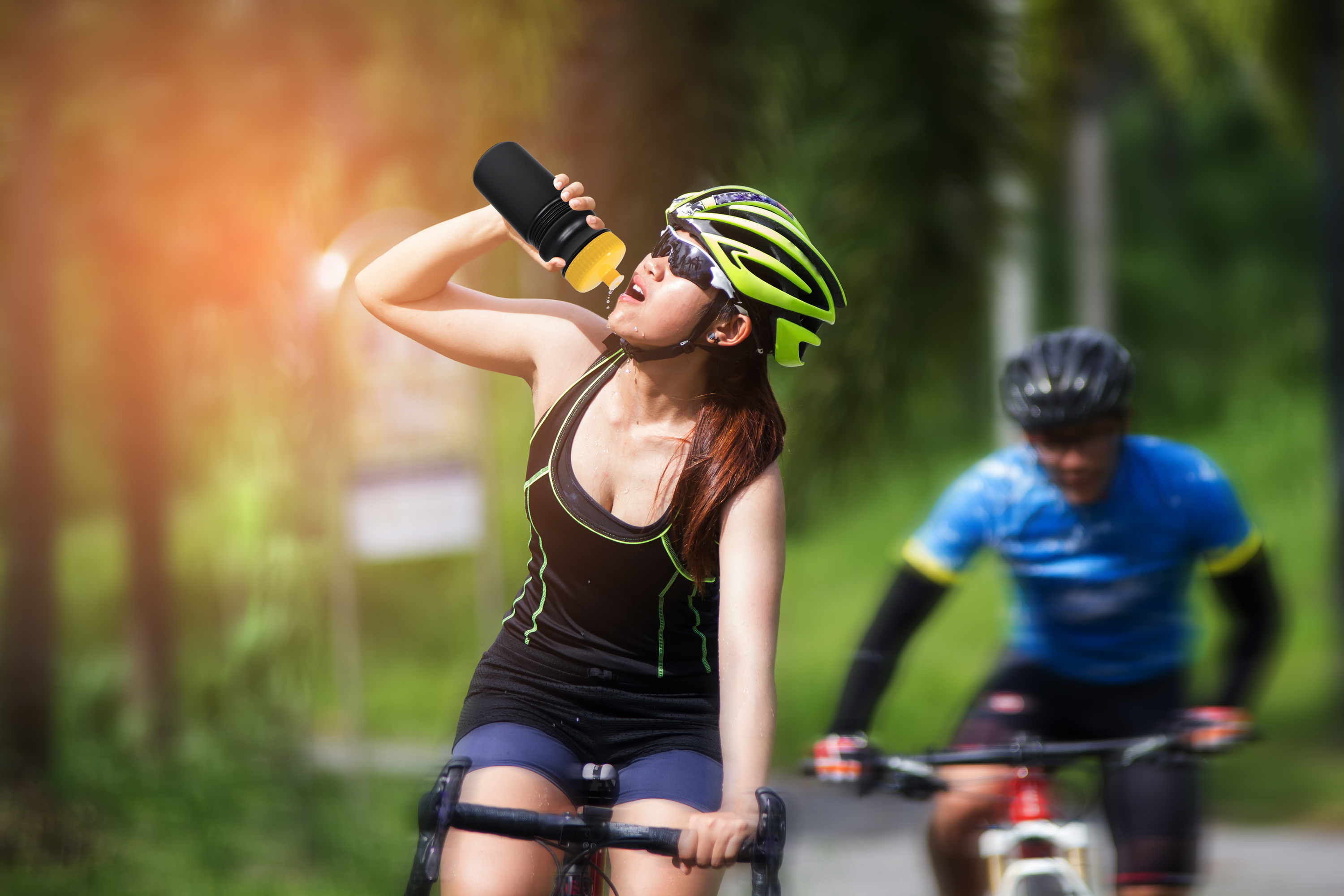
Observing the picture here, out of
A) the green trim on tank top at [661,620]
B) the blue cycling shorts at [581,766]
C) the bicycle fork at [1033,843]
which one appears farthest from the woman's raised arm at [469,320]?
the bicycle fork at [1033,843]

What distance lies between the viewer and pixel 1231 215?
20750mm

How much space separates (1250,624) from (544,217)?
2.34m

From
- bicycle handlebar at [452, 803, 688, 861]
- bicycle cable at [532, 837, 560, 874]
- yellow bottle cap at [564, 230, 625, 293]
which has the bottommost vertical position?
bicycle cable at [532, 837, 560, 874]

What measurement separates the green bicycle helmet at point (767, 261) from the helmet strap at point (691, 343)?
3 centimetres

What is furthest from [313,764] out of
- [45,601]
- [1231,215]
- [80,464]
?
[80,464]

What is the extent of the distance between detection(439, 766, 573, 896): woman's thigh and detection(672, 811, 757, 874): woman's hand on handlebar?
0.24 metres

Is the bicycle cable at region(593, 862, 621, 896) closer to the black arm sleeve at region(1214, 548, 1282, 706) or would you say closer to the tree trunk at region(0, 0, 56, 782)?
the black arm sleeve at region(1214, 548, 1282, 706)

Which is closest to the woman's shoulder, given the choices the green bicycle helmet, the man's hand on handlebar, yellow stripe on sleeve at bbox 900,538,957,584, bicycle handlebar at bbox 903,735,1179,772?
the green bicycle helmet

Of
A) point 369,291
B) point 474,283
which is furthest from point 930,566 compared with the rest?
point 474,283

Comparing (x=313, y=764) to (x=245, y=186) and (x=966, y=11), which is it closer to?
(x=245, y=186)

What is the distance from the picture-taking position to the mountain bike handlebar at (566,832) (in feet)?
6.55

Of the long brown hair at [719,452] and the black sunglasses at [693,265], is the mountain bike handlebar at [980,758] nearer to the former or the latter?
the long brown hair at [719,452]

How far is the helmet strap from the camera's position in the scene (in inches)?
85.0

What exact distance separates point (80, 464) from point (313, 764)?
19988mm
